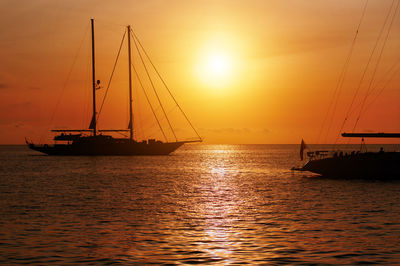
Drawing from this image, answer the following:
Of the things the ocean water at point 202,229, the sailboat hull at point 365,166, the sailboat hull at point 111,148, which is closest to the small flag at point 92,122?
the sailboat hull at point 111,148

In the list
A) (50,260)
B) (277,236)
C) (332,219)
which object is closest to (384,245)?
(277,236)

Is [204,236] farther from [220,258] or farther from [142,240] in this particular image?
[220,258]

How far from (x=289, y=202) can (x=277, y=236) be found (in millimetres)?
16070

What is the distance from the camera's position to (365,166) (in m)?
59.1

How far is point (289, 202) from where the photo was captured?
130 ft

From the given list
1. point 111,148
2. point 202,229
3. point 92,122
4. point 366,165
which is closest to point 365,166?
point 366,165

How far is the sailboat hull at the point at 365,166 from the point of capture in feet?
191

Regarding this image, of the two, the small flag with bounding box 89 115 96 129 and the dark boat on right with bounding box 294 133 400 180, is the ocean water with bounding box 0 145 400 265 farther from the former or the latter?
the small flag with bounding box 89 115 96 129

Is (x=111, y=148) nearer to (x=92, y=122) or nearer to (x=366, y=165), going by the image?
(x=92, y=122)

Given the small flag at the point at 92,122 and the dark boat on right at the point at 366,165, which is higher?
the small flag at the point at 92,122

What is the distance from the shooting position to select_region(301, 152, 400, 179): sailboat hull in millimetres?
58125

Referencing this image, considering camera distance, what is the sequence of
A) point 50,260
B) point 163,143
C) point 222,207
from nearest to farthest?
point 50,260 → point 222,207 → point 163,143

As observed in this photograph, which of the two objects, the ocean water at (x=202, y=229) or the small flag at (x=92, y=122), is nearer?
the ocean water at (x=202, y=229)

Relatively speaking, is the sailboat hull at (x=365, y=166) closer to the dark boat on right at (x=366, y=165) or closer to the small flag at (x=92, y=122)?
the dark boat on right at (x=366, y=165)
